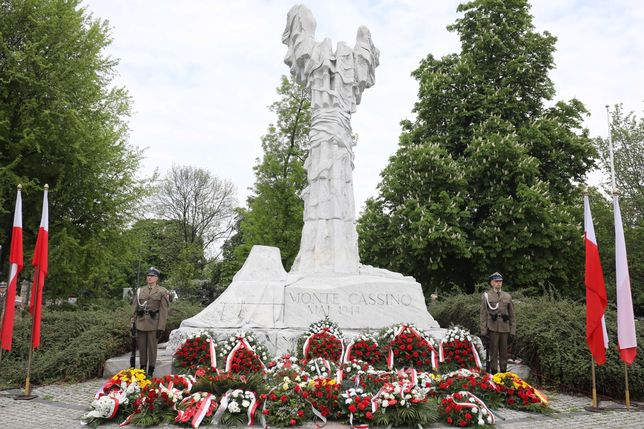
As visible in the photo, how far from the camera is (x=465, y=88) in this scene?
20312mm

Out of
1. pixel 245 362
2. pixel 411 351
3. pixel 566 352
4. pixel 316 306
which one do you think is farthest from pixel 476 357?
pixel 245 362

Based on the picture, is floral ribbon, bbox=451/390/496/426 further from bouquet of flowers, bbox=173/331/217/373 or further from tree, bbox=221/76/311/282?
tree, bbox=221/76/311/282

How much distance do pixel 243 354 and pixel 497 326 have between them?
170 inches

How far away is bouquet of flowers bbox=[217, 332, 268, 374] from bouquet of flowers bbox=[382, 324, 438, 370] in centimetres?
219

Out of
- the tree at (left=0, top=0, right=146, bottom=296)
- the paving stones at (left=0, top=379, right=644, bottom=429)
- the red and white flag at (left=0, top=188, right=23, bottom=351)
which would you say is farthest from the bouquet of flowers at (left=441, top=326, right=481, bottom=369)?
the tree at (left=0, top=0, right=146, bottom=296)

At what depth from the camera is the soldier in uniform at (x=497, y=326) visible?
867 centimetres

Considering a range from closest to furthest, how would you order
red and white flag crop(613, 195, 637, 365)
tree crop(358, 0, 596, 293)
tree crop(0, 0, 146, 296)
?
1. red and white flag crop(613, 195, 637, 365)
2. tree crop(0, 0, 146, 296)
3. tree crop(358, 0, 596, 293)

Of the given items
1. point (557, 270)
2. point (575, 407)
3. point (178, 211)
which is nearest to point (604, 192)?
point (557, 270)

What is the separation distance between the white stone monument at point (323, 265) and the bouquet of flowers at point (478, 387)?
2.88 meters

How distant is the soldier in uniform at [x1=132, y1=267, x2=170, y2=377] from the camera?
8.66m

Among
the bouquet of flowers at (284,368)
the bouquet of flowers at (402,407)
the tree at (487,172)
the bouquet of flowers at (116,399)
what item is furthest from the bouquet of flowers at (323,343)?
the tree at (487,172)

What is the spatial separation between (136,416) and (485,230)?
13598mm

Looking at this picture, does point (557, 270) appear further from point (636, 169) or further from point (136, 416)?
point (136, 416)

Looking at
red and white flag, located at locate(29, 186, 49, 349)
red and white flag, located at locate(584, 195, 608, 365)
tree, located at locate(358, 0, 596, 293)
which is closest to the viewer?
red and white flag, located at locate(584, 195, 608, 365)
